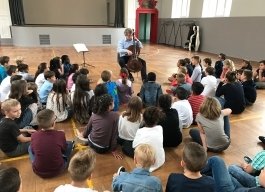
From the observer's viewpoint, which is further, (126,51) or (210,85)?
(126,51)

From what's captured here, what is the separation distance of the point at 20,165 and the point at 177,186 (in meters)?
1.77

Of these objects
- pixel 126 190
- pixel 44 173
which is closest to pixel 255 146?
pixel 126 190

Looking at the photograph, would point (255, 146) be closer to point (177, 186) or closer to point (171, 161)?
point (171, 161)

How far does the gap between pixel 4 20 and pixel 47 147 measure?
1260cm

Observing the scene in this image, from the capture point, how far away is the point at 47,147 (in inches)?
84.1

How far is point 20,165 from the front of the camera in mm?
2480

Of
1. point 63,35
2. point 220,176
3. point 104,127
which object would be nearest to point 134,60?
point 104,127

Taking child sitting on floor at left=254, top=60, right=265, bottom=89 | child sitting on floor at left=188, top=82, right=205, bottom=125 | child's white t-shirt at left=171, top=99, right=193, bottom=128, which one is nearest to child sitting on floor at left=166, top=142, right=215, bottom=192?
child's white t-shirt at left=171, top=99, right=193, bottom=128

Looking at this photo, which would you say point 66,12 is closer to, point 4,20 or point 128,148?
point 4,20

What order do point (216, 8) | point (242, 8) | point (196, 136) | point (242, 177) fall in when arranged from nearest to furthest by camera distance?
point (242, 177) < point (196, 136) < point (242, 8) < point (216, 8)

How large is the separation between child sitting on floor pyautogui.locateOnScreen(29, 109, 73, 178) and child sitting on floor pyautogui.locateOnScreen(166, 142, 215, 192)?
1.15 meters

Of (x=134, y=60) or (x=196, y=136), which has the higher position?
(x=134, y=60)

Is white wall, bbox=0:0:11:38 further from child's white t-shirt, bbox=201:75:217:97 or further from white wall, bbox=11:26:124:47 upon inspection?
child's white t-shirt, bbox=201:75:217:97

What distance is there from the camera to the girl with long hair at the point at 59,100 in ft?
10.8
